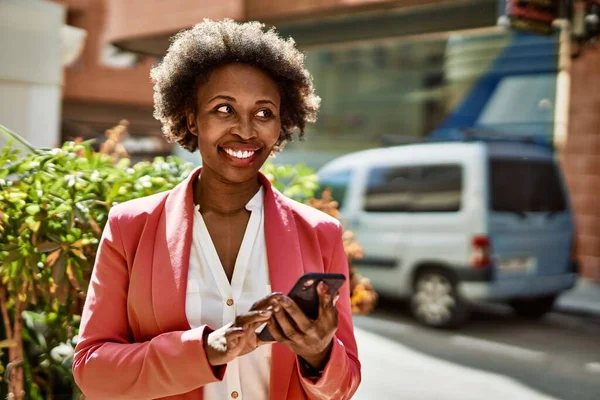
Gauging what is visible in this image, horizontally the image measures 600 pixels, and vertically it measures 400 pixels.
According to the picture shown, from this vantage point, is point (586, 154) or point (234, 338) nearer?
point (234, 338)

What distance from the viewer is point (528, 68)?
10.5 m

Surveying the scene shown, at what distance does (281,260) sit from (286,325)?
31 cm

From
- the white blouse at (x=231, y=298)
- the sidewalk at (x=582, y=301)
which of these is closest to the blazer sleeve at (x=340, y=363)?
the white blouse at (x=231, y=298)

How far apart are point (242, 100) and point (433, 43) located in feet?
36.2

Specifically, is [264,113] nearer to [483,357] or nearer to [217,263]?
[217,263]

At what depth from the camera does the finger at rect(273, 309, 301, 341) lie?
1.36 meters

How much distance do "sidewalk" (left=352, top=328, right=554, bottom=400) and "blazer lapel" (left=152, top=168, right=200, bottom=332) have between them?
3.52 metres

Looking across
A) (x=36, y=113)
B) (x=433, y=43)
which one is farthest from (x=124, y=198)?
(x=433, y=43)

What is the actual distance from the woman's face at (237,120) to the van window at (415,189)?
613 cm

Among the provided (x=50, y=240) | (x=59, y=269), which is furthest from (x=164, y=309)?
(x=50, y=240)

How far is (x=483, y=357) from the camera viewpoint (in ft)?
21.5

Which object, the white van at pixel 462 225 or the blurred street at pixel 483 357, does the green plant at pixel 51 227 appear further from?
the white van at pixel 462 225

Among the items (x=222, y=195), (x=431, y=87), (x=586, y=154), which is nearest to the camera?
(x=222, y=195)

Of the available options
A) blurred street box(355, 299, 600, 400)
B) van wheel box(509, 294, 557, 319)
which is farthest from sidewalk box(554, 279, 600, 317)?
van wheel box(509, 294, 557, 319)
